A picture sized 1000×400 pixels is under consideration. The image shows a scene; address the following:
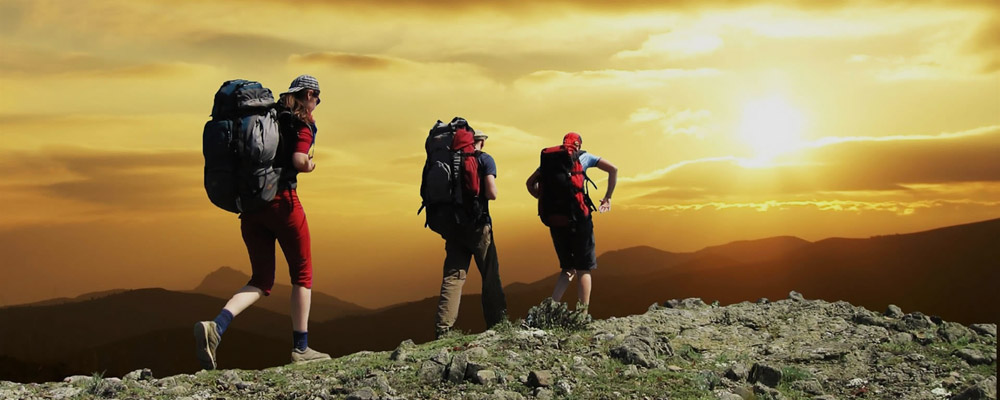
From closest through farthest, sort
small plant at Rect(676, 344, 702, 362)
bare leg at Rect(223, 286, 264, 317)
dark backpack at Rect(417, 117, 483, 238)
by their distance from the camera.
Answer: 1. bare leg at Rect(223, 286, 264, 317)
2. small plant at Rect(676, 344, 702, 362)
3. dark backpack at Rect(417, 117, 483, 238)

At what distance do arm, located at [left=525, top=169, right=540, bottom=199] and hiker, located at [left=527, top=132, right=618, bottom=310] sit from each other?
0.12 metres

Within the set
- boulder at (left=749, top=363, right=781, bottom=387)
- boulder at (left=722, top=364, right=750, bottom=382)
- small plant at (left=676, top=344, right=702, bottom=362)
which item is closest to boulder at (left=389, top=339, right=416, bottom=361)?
small plant at (left=676, top=344, right=702, bottom=362)

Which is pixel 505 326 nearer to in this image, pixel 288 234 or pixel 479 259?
pixel 479 259

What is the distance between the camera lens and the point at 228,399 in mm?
9000

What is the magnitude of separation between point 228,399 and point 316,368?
123 cm

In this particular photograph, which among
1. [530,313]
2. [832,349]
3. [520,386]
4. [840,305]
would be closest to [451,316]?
[530,313]

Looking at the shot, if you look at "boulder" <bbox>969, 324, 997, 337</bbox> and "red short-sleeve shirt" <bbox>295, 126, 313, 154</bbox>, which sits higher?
"red short-sleeve shirt" <bbox>295, 126, 313, 154</bbox>

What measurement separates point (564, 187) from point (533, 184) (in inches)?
23.5

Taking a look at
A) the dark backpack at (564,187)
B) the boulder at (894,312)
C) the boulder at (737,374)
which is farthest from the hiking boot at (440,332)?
the boulder at (894,312)

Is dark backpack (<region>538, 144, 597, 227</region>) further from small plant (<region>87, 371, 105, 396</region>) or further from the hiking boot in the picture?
small plant (<region>87, 371, 105, 396</region>)

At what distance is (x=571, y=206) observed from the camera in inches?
489

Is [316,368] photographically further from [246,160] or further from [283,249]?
[246,160]

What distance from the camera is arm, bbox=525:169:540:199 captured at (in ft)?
42.0

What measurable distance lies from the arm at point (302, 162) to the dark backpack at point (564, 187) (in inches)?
142
